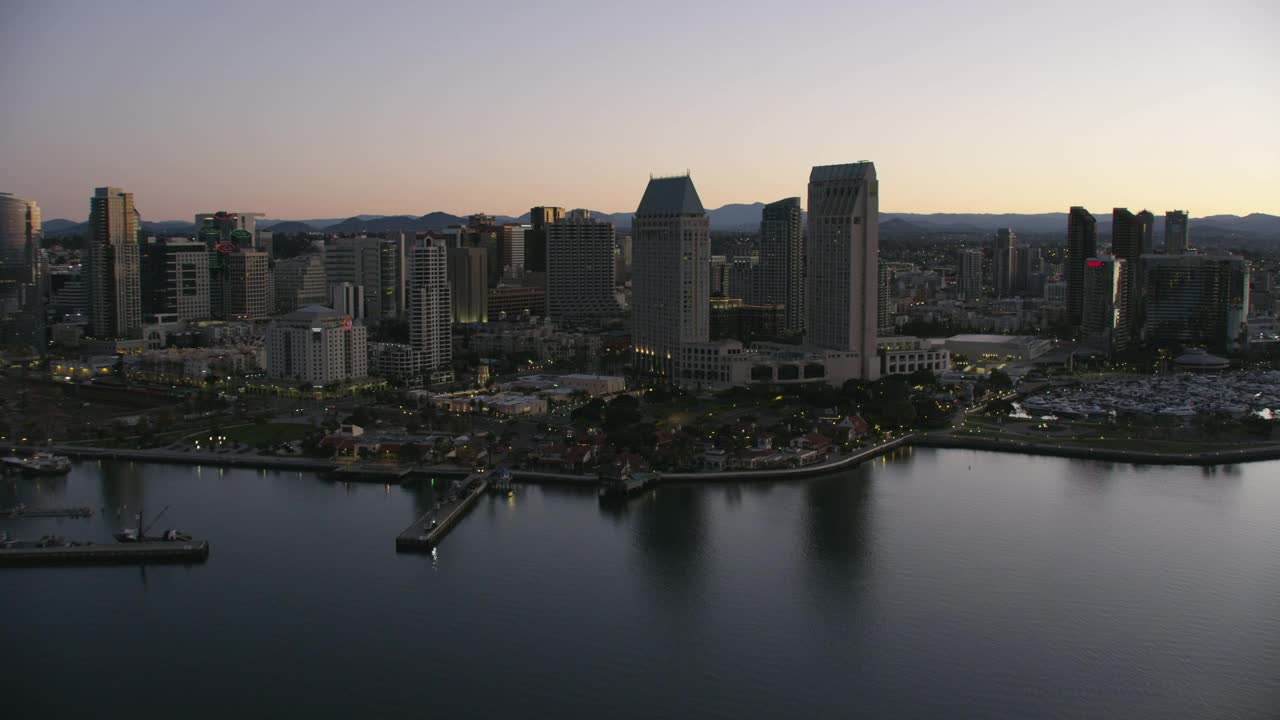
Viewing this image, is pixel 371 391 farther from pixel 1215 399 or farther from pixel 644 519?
pixel 1215 399

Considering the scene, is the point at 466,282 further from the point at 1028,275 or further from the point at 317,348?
the point at 1028,275

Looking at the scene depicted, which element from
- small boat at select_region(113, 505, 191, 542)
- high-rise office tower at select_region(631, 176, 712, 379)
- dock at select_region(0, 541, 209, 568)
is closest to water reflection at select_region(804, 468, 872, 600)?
dock at select_region(0, 541, 209, 568)

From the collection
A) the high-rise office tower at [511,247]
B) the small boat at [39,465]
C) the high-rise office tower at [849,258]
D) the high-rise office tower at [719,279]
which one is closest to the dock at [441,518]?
the small boat at [39,465]

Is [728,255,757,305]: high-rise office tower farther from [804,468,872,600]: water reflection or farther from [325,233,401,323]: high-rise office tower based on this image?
[804,468,872,600]: water reflection

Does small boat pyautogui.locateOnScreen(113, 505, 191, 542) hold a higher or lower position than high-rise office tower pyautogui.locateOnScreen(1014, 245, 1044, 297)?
lower

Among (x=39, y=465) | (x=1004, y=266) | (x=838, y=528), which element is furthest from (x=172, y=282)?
(x=1004, y=266)

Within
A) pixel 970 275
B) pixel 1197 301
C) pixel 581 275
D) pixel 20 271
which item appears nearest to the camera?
pixel 20 271
